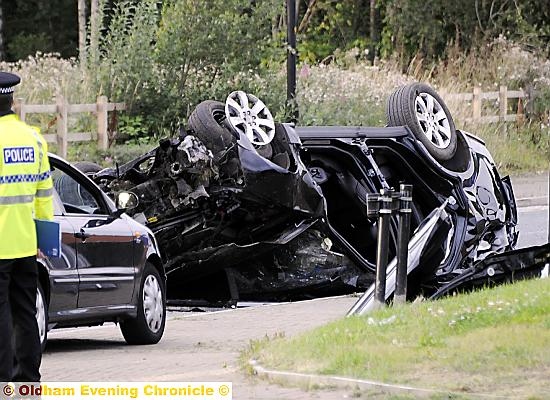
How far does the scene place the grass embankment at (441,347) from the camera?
25.7ft

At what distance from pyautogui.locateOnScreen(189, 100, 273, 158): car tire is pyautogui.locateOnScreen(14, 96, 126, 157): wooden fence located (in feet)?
42.8

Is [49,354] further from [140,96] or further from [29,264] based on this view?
[140,96]

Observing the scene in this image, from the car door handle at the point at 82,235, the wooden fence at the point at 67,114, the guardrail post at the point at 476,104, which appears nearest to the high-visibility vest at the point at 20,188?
the car door handle at the point at 82,235

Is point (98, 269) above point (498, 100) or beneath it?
above

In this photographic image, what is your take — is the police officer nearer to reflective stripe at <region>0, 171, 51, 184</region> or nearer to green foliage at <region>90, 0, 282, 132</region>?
reflective stripe at <region>0, 171, 51, 184</region>

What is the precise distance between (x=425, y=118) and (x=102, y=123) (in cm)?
1358

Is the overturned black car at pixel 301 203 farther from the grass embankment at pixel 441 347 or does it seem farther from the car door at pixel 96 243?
the grass embankment at pixel 441 347

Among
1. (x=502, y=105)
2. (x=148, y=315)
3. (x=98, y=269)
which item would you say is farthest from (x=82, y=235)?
(x=502, y=105)

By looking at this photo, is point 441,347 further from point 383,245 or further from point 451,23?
point 451,23

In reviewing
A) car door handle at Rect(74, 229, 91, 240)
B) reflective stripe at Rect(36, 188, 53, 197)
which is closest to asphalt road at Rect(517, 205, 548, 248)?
car door handle at Rect(74, 229, 91, 240)

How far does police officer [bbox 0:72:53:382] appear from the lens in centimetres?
768

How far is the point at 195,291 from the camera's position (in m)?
14.2

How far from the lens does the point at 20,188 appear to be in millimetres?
7789

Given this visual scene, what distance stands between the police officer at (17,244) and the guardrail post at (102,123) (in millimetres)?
19958
